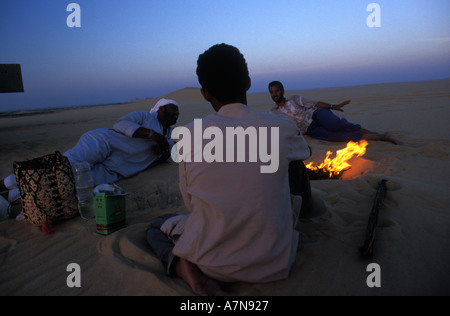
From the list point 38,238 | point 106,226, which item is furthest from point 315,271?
point 38,238

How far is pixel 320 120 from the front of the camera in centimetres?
604

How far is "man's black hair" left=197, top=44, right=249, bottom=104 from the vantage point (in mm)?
1607

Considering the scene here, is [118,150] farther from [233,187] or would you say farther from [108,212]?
[233,187]

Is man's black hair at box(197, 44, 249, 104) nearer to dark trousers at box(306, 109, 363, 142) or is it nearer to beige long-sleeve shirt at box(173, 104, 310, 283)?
beige long-sleeve shirt at box(173, 104, 310, 283)

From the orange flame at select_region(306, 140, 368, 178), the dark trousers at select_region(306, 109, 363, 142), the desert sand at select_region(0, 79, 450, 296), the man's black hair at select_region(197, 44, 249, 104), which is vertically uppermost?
the man's black hair at select_region(197, 44, 249, 104)

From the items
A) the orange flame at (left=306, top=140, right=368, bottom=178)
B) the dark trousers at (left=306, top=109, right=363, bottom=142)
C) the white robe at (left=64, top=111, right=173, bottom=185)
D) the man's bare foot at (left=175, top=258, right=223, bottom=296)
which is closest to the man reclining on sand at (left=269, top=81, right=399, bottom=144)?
the dark trousers at (left=306, top=109, right=363, bottom=142)

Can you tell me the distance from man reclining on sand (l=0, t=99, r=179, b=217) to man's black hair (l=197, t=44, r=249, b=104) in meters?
2.81

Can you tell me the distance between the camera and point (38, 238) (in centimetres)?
266

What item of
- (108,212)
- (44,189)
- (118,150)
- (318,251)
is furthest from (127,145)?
(318,251)

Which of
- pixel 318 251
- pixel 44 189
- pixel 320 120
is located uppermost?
pixel 320 120

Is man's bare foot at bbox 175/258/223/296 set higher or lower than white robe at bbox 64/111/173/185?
lower

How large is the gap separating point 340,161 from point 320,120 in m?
1.97

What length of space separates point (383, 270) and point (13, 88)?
26.6 feet

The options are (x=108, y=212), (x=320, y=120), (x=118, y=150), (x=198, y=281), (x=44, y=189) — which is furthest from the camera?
(x=320, y=120)
